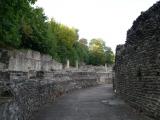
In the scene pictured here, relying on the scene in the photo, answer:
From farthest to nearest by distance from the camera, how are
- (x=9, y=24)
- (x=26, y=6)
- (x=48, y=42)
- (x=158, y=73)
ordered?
1. (x=48, y=42)
2. (x=9, y=24)
3. (x=26, y=6)
4. (x=158, y=73)

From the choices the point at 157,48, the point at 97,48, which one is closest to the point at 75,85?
the point at 157,48

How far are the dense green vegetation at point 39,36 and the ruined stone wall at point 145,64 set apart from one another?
16.5ft

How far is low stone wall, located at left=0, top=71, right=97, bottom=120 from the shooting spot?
803cm

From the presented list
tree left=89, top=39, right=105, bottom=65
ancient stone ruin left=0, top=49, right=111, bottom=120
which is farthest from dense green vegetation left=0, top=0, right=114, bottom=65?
ancient stone ruin left=0, top=49, right=111, bottom=120

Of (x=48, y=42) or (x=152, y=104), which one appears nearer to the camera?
(x=152, y=104)

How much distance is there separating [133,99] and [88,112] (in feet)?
9.33

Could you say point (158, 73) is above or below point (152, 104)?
above

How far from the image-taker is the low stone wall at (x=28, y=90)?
8.03m

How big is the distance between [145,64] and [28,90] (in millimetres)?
4812

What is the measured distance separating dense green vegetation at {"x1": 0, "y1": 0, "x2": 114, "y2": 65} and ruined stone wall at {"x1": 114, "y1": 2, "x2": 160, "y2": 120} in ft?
16.5

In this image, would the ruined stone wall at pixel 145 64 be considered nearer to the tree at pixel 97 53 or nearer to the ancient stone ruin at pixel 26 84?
the ancient stone ruin at pixel 26 84

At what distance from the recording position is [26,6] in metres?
15.9

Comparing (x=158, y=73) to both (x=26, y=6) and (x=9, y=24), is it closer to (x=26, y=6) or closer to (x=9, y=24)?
(x=26, y=6)

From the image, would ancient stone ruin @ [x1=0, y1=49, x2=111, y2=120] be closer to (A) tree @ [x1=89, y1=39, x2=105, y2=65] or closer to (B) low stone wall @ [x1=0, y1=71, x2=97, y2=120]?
(B) low stone wall @ [x1=0, y1=71, x2=97, y2=120]
